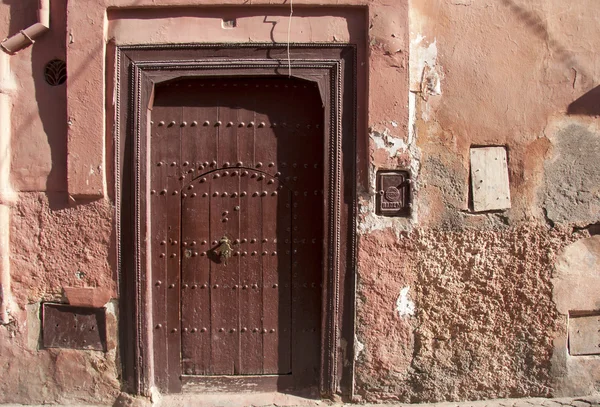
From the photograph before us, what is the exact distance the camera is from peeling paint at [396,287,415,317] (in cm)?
317

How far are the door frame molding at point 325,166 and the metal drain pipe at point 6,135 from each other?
1.74 feet

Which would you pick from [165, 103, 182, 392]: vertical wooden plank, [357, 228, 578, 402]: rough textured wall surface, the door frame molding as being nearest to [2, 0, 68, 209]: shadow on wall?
the door frame molding

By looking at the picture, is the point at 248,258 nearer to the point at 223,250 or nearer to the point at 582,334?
the point at 223,250

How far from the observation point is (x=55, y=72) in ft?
10.6

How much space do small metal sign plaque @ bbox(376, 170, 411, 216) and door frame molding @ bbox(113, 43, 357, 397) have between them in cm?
17

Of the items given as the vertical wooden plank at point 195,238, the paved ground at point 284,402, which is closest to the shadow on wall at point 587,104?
the paved ground at point 284,402

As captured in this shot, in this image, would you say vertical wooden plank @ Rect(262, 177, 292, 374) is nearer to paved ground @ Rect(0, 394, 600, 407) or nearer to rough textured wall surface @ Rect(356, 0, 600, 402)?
paved ground @ Rect(0, 394, 600, 407)

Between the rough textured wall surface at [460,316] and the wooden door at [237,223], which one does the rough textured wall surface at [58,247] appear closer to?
the wooden door at [237,223]

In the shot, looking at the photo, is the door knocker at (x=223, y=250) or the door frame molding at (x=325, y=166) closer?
the door frame molding at (x=325, y=166)

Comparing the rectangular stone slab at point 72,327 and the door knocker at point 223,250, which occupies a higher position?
the door knocker at point 223,250

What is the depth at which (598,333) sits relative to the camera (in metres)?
3.24

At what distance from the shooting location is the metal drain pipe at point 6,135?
315cm

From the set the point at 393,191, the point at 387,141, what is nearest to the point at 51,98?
the point at 387,141

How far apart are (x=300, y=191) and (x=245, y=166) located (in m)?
0.39
